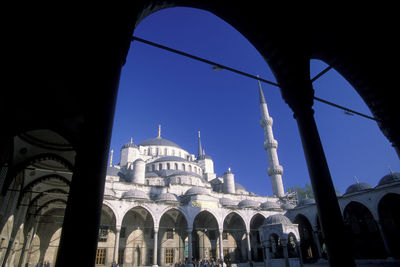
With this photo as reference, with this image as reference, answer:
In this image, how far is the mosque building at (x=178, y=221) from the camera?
14.4 meters

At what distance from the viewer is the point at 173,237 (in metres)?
23.1

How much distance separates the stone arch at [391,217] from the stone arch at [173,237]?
52.0ft

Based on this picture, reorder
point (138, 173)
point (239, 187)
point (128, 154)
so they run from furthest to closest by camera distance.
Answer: point (239, 187), point (128, 154), point (138, 173)

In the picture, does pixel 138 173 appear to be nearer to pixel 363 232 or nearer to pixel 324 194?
pixel 363 232

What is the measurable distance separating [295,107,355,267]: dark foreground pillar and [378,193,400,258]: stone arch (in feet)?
60.9

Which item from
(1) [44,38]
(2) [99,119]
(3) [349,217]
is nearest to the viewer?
(2) [99,119]

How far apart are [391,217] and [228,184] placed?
16.7 metres

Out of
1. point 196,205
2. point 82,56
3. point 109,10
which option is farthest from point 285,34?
point 196,205

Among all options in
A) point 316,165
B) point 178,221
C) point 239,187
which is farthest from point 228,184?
point 316,165

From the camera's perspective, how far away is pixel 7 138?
9.04 m

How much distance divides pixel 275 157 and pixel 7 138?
28289 millimetres

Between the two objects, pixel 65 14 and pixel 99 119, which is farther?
pixel 65 14

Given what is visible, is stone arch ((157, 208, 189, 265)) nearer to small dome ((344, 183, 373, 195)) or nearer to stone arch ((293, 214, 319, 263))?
stone arch ((293, 214, 319, 263))

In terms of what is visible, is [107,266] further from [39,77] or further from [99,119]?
[99,119]
